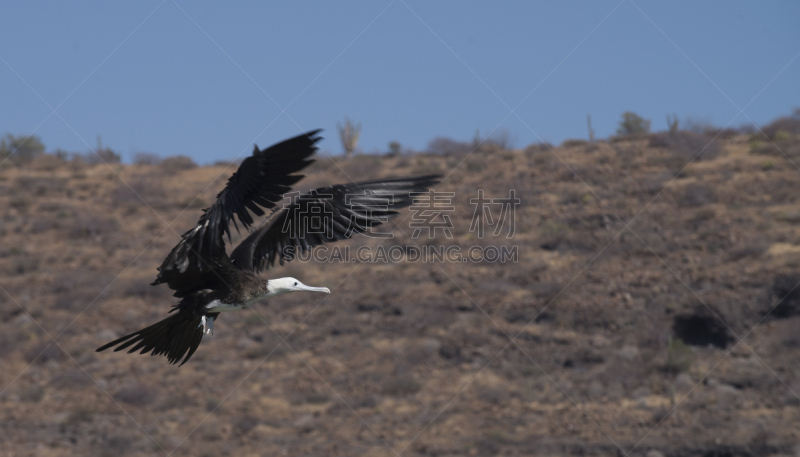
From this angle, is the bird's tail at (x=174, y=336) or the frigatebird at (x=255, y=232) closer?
the frigatebird at (x=255, y=232)

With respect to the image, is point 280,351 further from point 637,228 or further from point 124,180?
point 124,180

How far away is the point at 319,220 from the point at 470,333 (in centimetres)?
1696

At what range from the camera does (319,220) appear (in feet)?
26.4

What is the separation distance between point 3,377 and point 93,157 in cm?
2201

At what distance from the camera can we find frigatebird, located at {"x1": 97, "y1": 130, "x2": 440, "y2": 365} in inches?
256

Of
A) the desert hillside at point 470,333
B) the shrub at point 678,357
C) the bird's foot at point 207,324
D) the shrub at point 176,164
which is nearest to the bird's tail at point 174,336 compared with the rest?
the bird's foot at point 207,324

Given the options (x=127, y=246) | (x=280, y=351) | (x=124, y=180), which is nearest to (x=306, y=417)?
(x=280, y=351)

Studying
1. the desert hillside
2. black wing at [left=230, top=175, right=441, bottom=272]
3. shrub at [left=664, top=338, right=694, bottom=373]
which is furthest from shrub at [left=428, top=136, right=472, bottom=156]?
black wing at [left=230, top=175, right=441, bottom=272]

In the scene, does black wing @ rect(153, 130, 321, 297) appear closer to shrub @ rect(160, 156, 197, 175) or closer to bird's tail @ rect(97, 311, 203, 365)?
bird's tail @ rect(97, 311, 203, 365)

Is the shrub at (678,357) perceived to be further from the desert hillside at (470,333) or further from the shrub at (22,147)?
the shrub at (22,147)

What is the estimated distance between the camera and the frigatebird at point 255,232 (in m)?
6.50

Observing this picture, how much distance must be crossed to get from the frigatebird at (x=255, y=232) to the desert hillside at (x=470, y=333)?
40.6 feet

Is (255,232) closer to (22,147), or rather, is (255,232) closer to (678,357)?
(678,357)

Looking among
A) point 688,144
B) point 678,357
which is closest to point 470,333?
point 678,357
